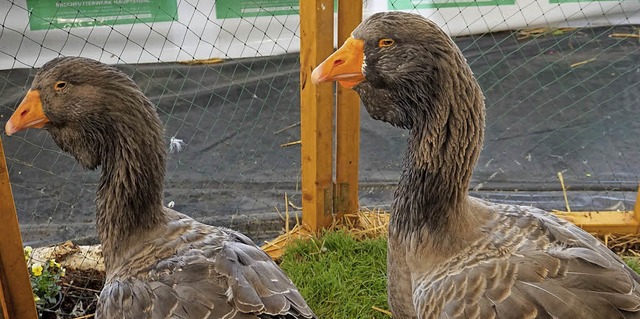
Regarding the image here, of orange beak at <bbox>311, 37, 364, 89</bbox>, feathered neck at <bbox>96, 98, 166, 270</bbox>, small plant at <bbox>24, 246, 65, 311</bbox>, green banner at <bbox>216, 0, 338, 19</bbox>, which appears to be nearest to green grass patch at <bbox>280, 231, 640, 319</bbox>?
feathered neck at <bbox>96, 98, 166, 270</bbox>

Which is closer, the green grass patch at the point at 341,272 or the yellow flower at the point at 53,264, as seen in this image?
the green grass patch at the point at 341,272

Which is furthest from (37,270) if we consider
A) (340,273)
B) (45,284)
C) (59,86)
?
(340,273)

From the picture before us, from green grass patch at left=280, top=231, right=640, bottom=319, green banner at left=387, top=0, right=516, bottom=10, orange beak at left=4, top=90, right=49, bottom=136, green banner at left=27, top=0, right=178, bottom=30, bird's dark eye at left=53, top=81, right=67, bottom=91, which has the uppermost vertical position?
bird's dark eye at left=53, top=81, right=67, bottom=91

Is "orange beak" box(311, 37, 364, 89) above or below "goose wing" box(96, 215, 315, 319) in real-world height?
above

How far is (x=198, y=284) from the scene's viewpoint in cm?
212

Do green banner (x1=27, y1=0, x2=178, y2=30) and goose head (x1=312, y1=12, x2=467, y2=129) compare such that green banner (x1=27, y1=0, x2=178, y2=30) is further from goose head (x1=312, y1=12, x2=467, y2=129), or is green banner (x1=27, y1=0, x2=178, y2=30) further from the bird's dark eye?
goose head (x1=312, y1=12, x2=467, y2=129)

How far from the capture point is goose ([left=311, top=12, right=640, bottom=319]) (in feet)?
6.41

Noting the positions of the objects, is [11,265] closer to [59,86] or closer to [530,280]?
[59,86]

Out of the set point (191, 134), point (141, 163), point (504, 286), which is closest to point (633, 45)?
point (191, 134)

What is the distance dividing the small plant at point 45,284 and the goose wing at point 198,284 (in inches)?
40.9

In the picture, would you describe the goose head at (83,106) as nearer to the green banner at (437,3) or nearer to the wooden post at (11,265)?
the wooden post at (11,265)

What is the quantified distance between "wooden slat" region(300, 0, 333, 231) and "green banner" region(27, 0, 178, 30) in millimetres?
2015

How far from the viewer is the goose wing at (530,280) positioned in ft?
6.24

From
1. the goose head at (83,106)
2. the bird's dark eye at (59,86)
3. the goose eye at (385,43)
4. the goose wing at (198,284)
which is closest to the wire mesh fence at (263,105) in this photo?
the goose wing at (198,284)
